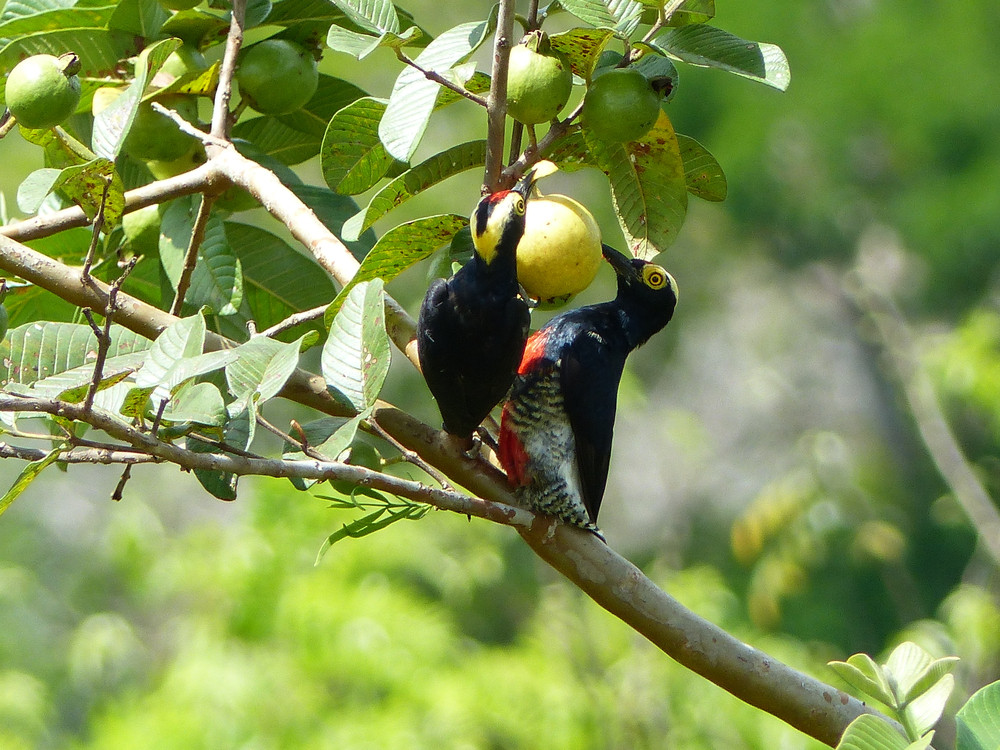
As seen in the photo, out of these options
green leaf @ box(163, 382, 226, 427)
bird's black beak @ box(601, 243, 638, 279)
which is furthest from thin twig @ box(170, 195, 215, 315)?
bird's black beak @ box(601, 243, 638, 279)

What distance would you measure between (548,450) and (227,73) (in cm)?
70

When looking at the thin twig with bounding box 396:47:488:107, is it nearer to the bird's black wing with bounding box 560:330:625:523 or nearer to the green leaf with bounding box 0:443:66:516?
the green leaf with bounding box 0:443:66:516

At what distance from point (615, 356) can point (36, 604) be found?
698 centimetres

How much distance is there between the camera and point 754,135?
9.69 meters

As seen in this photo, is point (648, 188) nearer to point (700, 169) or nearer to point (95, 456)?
point (700, 169)

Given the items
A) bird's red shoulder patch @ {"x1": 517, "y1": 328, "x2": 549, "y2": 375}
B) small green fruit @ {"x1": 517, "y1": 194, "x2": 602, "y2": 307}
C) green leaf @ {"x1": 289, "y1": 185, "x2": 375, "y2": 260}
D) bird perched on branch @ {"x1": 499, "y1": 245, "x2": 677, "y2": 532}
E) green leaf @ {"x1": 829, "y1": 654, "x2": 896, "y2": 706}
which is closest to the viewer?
green leaf @ {"x1": 829, "y1": 654, "x2": 896, "y2": 706}

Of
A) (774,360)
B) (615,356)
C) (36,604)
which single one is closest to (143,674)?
(36,604)

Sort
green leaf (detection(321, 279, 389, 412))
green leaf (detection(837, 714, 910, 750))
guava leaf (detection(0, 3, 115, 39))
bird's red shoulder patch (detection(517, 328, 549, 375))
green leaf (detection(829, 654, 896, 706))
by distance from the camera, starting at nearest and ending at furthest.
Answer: green leaf (detection(837, 714, 910, 750)), green leaf (detection(829, 654, 896, 706)), green leaf (detection(321, 279, 389, 412)), guava leaf (detection(0, 3, 115, 39)), bird's red shoulder patch (detection(517, 328, 549, 375))

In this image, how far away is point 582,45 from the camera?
998 millimetres

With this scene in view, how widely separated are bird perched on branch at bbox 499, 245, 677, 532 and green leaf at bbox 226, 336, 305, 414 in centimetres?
54

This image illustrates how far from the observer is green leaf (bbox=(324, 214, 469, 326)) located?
1060 mm

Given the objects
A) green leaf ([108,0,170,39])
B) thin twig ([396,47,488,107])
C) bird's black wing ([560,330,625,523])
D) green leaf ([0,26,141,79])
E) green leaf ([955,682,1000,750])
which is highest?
thin twig ([396,47,488,107])

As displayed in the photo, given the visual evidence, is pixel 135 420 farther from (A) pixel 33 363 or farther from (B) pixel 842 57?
(B) pixel 842 57

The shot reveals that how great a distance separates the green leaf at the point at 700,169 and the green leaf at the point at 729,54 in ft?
0.46
